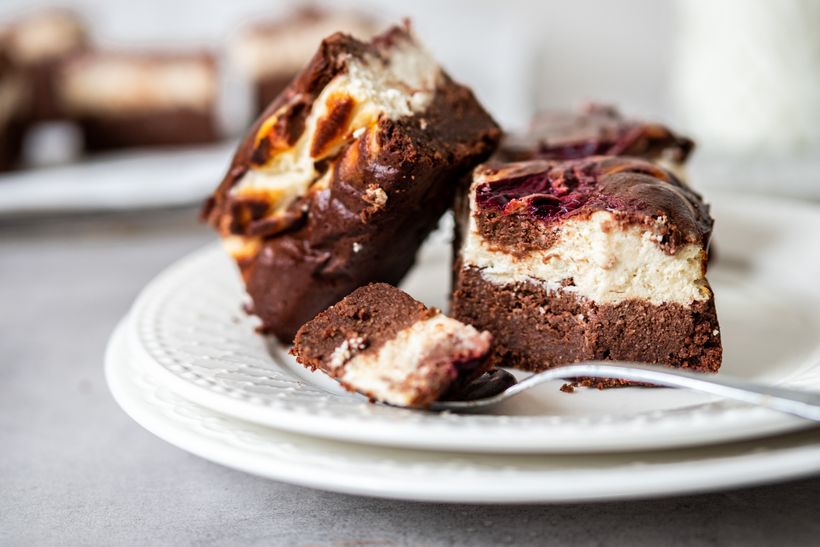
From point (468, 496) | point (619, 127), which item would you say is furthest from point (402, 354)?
point (619, 127)

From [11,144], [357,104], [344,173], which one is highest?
[357,104]

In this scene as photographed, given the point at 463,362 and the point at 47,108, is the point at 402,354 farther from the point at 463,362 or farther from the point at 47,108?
the point at 47,108

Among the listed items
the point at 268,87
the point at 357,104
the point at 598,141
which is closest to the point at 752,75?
the point at 598,141

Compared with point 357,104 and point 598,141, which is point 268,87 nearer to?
point 598,141

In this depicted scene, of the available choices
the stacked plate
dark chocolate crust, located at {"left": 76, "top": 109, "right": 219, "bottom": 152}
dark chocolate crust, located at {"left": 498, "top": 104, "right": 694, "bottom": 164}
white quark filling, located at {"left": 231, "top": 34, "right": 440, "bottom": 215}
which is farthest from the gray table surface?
dark chocolate crust, located at {"left": 76, "top": 109, "right": 219, "bottom": 152}

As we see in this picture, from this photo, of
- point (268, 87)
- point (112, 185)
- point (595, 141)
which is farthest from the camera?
point (268, 87)

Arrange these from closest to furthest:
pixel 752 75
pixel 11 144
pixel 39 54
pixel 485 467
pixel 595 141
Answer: pixel 485 467 → pixel 595 141 → pixel 752 75 → pixel 11 144 → pixel 39 54

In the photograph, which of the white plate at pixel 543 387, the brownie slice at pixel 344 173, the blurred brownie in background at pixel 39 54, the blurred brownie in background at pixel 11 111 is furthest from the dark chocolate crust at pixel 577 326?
the blurred brownie in background at pixel 39 54
